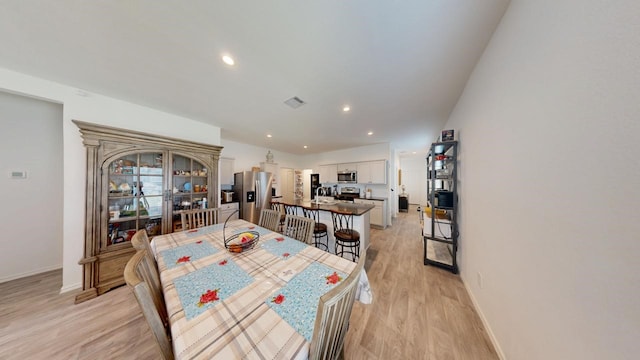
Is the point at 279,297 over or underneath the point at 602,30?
underneath

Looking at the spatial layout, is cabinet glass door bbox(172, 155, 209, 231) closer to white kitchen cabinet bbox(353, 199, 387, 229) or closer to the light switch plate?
the light switch plate

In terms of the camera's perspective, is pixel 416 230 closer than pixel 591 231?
No

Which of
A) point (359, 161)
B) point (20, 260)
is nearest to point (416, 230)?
point (359, 161)

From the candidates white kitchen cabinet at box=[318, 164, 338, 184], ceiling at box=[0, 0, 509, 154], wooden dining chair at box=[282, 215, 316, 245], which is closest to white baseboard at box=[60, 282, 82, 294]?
ceiling at box=[0, 0, 509, 154]

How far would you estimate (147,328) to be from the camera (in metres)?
1.64

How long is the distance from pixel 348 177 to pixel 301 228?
11.1 ft

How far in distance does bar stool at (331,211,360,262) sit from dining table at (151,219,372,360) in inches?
40.6

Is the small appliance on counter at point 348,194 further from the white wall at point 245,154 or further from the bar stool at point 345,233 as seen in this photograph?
the bar stool at point 345,233

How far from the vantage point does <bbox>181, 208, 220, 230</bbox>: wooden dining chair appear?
2297mm

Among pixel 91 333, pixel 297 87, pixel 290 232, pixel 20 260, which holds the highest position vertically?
pixel 297 87

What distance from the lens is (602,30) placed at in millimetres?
626

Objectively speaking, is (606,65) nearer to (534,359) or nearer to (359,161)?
(534,359)

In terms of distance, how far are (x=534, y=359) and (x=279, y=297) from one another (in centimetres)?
152

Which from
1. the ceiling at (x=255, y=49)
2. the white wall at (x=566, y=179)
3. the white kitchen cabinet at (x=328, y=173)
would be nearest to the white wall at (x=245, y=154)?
the white kitchen cabinet at (x=328, y=173)
